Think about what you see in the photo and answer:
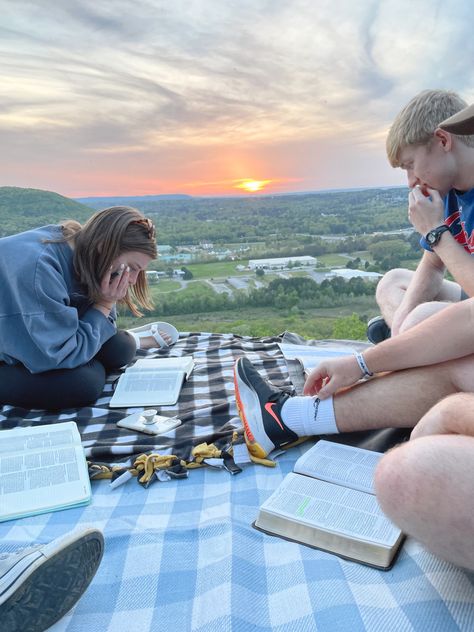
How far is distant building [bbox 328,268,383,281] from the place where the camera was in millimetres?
3006

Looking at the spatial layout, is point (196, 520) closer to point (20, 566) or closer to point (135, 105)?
point (20, 566)

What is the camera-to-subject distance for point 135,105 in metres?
3.28

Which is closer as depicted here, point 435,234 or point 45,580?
point 45,580

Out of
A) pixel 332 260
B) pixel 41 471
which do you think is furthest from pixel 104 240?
pixel 332 260

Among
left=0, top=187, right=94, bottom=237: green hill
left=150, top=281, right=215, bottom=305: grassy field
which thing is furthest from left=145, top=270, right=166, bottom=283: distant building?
left=0, top=187, right=94, bottom=237: green hill

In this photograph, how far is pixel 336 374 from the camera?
1.32 meters

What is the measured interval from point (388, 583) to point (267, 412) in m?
0.57

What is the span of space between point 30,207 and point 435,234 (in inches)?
100

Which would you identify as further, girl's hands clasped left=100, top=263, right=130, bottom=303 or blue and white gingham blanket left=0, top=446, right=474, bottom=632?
girl's hands clasped left=100, top=263, right=130, bottom=303

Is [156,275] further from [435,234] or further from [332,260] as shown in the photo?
[435,234]

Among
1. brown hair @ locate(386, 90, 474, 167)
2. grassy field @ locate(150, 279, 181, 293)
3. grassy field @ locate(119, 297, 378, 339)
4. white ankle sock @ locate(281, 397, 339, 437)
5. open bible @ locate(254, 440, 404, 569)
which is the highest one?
brown hair @ locate(386, 90, 474, 167)

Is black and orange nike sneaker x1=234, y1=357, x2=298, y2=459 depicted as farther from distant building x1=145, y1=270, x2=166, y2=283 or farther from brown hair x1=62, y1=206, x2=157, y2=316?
distant building x1=145, y1=270, x2=166, y2=283

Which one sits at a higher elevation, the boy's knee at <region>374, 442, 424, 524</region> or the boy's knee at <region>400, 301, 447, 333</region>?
the boy's knee at <region>400, 301, 447, 333</region>

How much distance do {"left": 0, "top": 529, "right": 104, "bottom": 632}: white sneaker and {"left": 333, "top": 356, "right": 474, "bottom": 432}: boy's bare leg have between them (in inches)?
28.8
